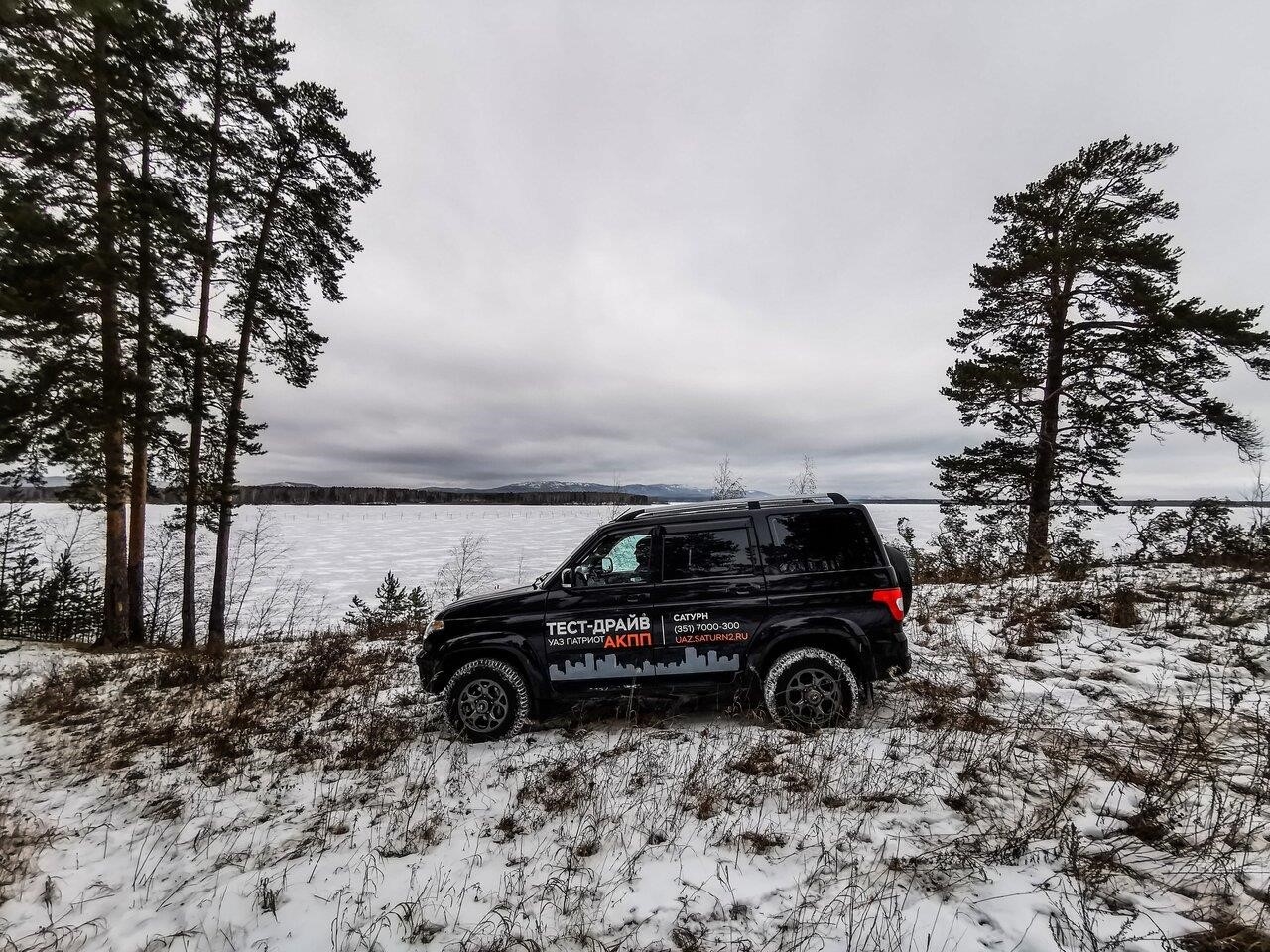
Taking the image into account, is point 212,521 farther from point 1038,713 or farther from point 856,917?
point 1038,713

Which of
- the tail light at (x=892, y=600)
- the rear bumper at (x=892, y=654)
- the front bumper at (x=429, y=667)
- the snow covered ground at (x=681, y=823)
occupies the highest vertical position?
the tail light at (x=892, y=600)

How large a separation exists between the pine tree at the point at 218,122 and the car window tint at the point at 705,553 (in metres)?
11.7

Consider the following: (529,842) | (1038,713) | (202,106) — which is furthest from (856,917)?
(202,106)

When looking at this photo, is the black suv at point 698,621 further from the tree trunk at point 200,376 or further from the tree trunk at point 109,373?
the tree trunk at point 200,376

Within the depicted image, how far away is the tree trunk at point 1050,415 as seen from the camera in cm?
1298

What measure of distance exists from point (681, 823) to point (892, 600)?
289 centimetres

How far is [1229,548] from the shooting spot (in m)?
10.7

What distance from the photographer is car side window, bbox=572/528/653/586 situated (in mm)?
5402

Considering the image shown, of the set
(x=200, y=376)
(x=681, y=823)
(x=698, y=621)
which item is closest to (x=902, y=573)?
(x=698, y=621)

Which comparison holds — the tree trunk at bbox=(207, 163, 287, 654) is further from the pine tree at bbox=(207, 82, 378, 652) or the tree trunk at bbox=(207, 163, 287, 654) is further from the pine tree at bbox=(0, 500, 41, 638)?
the pine tree at bbox=(0, 500, 41, 638)

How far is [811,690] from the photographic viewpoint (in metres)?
5.00

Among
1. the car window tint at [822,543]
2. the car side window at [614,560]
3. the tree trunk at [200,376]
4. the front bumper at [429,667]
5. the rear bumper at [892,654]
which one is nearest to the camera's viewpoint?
the rear bumper at [892,654]

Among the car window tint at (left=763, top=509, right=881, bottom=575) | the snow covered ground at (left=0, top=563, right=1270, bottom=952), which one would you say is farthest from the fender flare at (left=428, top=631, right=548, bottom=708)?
the car window tint at (left=763, top=509, right=881, bottom=575)

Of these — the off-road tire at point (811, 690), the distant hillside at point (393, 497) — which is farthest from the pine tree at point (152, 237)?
the distant hillside at point (393, 497)
